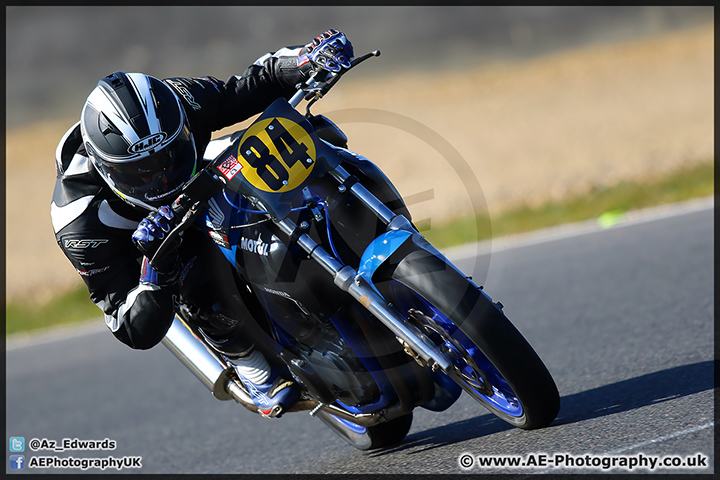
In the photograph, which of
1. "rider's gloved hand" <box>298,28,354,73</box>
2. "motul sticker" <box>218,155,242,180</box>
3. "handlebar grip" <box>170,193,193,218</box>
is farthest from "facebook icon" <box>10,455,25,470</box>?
"rider's gloved hand" <box>298,28,354,73</box>

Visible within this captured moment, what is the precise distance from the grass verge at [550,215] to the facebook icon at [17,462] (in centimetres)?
377

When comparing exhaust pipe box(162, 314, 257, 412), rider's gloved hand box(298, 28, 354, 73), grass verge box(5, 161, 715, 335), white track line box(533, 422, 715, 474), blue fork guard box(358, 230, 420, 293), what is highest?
rider's gloved hand box(298, 28, 354, 73)

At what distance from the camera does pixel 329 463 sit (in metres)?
4.27

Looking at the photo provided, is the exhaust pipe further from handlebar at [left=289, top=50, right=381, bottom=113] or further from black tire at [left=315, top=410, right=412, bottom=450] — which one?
handlebar at [left=289, top=50, right=381, bottom=113]

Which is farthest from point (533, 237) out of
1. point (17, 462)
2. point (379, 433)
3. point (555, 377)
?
point (17, 462)

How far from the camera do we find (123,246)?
361 cm

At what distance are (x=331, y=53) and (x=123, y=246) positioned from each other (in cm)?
121

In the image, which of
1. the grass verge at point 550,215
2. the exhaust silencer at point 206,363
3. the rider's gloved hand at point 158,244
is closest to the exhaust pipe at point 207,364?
the exhaust silencer at point 206,363

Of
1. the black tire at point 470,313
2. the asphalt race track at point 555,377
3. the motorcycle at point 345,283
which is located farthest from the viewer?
the asphalt race track at point 555,377

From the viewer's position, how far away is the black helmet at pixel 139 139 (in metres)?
3.30

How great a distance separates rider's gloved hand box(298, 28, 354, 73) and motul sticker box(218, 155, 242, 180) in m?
0.57

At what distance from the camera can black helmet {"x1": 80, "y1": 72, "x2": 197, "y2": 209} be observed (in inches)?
130

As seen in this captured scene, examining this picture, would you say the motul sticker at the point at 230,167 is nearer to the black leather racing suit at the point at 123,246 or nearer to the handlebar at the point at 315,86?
the handlebar at the point at 315,86

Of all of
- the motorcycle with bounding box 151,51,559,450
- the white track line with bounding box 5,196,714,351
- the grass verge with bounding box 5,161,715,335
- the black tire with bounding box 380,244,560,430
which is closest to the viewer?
the black tire with bounding box 380,244,560,430
